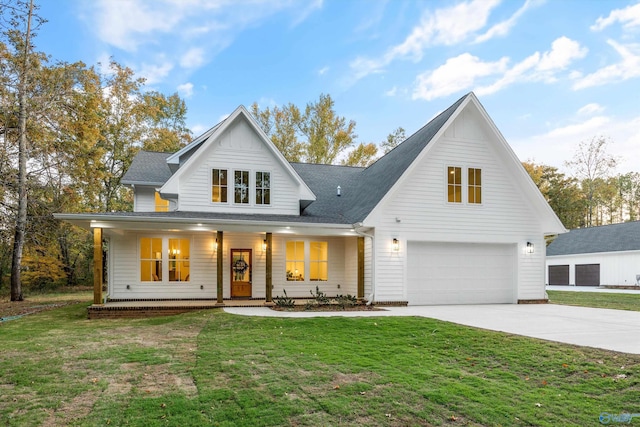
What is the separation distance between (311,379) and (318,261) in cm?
960

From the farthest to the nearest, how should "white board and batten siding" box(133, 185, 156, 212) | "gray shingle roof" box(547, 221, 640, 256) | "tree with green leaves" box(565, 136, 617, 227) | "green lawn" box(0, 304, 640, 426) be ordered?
1. "tree with green leaves" box(565, 136, 617, 227)
2. "gray shingle roof" box(547, 221, 640, 256)
3. "white board and batten siding" box(133, 185, 156, 212)
4. "green lawn" box(0, 304, 640, 426)

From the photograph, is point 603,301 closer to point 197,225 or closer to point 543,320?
point 543,320

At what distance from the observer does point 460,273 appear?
13.5m

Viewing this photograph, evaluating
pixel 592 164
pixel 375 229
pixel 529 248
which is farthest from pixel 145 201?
pixel 592 164

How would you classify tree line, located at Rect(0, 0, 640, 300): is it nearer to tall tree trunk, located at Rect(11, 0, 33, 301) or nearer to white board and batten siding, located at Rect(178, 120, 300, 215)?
tall tree trunk, located at Rect(11, 0, 33, 301)

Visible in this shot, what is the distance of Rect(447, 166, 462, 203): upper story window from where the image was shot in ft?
43.6

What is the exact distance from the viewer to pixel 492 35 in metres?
18.2

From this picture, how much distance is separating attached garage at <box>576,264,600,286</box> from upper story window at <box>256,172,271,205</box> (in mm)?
24477

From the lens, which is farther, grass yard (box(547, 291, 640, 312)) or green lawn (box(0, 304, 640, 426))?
grass yard (box(547, 291, 640, 312))

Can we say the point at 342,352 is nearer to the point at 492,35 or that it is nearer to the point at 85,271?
the point at 492,35

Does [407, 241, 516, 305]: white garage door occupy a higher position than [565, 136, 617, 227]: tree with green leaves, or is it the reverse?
[565, 136, 617, 227]: tree with green leaves

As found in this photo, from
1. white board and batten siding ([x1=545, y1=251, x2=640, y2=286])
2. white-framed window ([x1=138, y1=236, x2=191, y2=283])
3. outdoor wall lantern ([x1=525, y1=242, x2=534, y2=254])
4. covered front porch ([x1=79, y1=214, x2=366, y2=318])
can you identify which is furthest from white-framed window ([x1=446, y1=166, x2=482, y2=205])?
white board and batten siding ([x1=545, y1=251, x2=640, y2=286])

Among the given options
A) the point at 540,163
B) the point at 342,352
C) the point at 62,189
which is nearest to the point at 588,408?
the point at 342,352

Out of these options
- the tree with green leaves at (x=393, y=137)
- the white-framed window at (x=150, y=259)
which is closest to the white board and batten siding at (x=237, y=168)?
the white-framed window at (x=150, y=259)
